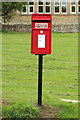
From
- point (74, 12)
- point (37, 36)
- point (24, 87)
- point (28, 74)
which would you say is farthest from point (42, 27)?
point (74, 12)

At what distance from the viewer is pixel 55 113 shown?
5402mm

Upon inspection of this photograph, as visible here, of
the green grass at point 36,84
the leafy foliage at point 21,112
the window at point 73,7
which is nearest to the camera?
the leafy foliage at point 21,112

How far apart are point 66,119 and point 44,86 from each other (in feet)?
8.51

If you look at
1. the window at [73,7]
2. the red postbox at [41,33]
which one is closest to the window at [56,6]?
the window at [73,7]

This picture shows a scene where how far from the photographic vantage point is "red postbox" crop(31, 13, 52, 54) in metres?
5.57

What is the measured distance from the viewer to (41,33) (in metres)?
5.64

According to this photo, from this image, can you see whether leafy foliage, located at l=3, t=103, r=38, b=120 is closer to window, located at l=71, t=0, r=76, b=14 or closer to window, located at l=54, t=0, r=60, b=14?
window, located at l=54, t=0, r=60, b=14

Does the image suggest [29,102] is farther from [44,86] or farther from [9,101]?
[44,86]

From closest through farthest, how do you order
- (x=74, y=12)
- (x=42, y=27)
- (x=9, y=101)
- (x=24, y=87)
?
(x=42, y=27), (x=9, y=101), (x=24, y=87), (x=74, y=12)

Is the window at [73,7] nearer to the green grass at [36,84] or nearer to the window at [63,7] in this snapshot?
the window at [63,7]

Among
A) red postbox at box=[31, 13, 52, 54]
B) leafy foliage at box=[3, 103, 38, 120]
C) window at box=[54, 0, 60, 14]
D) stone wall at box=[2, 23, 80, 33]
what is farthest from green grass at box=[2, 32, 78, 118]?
window at box=[54, 0, 60, 14]

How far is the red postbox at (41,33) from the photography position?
5566mm

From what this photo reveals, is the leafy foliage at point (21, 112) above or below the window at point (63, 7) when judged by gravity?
below

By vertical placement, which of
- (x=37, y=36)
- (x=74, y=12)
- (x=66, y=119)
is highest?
(x=74, y=12)
